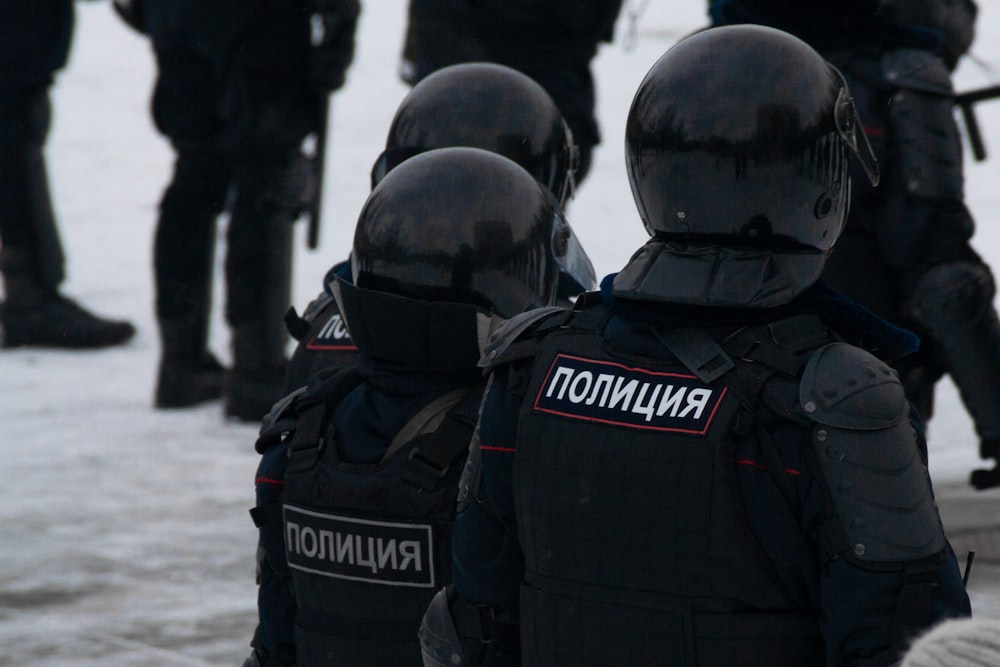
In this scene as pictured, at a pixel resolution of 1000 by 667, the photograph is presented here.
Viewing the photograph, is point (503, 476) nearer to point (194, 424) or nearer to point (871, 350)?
point (871, 350)

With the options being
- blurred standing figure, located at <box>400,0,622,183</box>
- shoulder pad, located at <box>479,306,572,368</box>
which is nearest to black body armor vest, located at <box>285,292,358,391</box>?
shoulder pad, located at <box>479,306,572,368</box>

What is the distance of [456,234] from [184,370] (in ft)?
15.6

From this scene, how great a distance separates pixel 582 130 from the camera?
6340 mm

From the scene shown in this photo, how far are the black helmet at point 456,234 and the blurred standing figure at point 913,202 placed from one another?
72.5 inches

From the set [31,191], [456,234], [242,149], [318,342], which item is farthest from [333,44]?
[456,234]

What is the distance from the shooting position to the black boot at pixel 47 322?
28.4ft

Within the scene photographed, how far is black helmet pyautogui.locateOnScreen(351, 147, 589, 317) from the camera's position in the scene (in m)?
2.93

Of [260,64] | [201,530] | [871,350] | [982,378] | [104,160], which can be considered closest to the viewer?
[871,350]

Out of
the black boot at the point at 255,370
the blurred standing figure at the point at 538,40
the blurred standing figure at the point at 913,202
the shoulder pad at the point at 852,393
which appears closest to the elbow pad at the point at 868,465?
the shoulder pad at the point at 852,393

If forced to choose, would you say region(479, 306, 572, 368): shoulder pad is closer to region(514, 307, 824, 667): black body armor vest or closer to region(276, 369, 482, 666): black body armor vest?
region(514, 307, 824, 667): black body armor vest

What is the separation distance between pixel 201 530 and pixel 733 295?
384cm

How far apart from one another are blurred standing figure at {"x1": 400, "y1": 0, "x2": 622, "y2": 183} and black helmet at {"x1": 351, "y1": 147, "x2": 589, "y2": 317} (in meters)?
3.28

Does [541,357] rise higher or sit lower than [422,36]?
higher

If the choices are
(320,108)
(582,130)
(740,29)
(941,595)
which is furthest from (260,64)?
(941,595)
